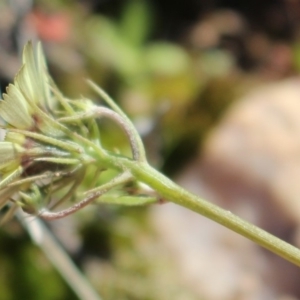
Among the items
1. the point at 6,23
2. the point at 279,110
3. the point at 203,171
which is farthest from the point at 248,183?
the point at 6,23

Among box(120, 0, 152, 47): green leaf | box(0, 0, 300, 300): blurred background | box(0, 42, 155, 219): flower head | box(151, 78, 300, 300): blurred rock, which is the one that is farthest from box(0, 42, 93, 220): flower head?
box(120, 0, 152, 47): green leaf

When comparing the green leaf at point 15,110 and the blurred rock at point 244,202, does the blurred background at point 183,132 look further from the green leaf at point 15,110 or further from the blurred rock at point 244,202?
the green leaf at point 15,110

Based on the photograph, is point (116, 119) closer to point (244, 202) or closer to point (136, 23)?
point (244, 202)

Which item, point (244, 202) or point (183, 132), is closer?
point (244, 202)

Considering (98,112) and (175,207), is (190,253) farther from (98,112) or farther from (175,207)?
(98,112)

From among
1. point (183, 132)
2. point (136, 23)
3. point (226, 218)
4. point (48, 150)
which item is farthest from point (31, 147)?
point (136, 23)
